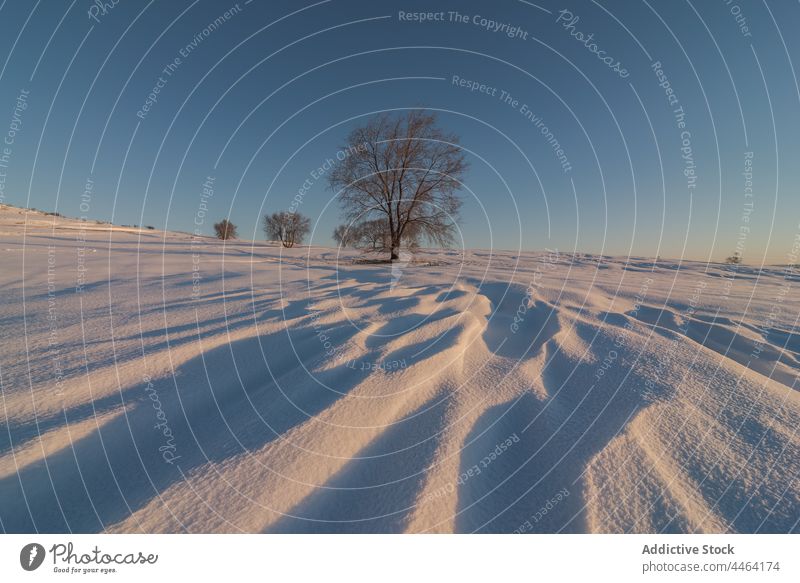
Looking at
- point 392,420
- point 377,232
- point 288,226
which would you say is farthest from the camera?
point 288,226

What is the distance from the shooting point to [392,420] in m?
1.93

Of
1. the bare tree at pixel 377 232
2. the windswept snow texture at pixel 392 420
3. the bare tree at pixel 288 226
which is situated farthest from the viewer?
the bare tree at pixel 288 226

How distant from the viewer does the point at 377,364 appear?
244 centimetres

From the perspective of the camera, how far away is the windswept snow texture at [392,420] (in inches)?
56.7

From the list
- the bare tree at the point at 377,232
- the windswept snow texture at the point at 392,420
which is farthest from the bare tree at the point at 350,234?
the windswept snow texture at the point at 392,420

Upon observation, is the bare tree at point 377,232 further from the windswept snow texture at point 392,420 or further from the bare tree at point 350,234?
the windswept snow texture at point 392,420

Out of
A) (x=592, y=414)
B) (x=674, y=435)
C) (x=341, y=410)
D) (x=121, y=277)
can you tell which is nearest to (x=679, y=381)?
(x=674, y=435)

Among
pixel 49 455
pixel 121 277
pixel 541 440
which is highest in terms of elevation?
pixel 121 277

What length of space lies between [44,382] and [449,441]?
2.72 m

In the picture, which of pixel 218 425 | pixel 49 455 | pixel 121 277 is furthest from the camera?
pixel 121 277

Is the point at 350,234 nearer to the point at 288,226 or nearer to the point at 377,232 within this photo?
the point at 377,232

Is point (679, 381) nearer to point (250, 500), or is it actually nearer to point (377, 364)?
point (377, 364)

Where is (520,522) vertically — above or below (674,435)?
below

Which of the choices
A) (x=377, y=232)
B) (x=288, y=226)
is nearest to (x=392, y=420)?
(x=377, y=232)
